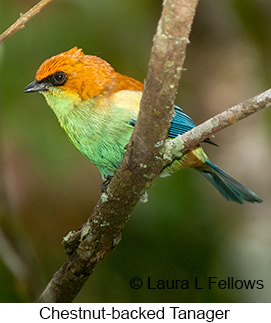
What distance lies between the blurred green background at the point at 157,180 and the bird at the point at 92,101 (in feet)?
2.28

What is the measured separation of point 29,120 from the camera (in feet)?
13.6

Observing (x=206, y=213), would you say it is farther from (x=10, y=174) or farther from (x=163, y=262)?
(x=10, y=174)

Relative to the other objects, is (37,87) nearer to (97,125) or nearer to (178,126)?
(97,125)

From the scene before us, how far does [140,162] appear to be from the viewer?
2604 millimetres

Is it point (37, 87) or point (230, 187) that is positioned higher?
point (230, 187)

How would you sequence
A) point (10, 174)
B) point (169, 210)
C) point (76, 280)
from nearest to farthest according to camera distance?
point (76, 280)
point (169, 210)
point (10, 174)

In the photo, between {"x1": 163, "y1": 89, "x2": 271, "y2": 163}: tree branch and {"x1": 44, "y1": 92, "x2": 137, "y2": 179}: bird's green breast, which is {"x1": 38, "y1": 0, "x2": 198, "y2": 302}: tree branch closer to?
{"x1": 163, "y1": 89, "x2": 271, "y2": 163}: tree branch

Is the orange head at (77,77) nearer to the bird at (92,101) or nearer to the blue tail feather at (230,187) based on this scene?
the bird at (92,101)

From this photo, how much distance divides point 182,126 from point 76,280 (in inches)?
41.7

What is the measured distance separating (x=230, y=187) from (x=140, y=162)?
58.4 inches

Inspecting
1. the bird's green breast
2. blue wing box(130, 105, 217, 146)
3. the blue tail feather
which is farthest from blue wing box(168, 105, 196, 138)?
the blue tail feather

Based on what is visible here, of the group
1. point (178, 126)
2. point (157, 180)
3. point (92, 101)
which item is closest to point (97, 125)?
point (92, 101)

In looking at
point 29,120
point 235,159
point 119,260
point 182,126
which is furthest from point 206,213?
point 29,120

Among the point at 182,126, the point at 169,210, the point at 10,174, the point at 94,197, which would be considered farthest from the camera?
the point at 94,197
